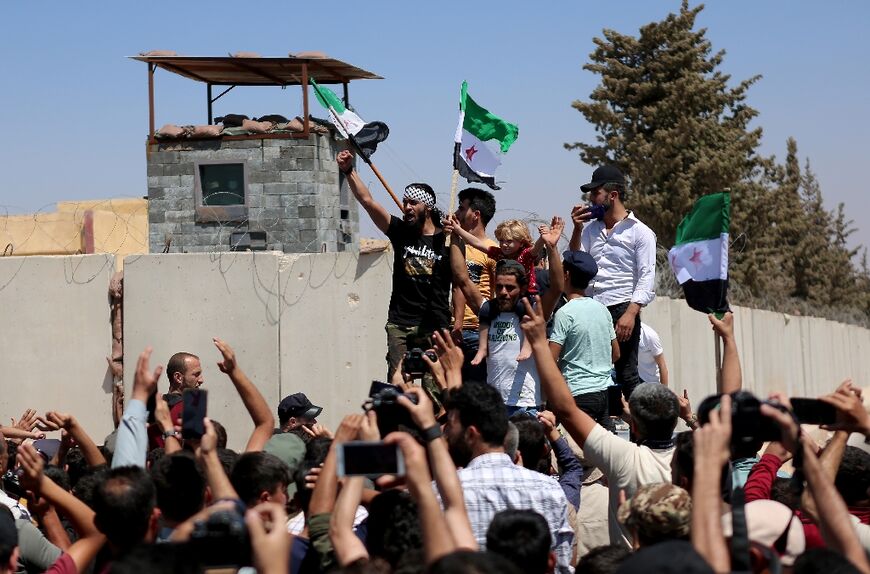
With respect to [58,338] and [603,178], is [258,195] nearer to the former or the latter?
[58,338]

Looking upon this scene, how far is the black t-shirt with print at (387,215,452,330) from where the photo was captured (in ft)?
28.5

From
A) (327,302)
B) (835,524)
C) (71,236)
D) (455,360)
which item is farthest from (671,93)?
(835,524)

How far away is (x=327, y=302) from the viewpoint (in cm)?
1146

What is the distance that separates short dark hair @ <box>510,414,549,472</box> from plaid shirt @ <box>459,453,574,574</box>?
0.78m

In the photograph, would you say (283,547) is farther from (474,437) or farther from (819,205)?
(819,205)

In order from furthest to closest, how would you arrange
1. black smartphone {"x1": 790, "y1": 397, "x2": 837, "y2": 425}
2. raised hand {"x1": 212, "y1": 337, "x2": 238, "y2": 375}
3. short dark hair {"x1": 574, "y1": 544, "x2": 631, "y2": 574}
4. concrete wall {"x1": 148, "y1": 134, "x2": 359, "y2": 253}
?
concrete wall {"x1": 148, "y1": 134, "x2": 359, "y2": 253} < raised hand {"x1": 212, "y1": 337, "x2": 238, "y2": 375} < black smartphone {"x1": 790, "y1": 397, "x2": 837, "y2": 425} < short dark hair {"x1": 574, "y1": 544, "x2": 631, "y2": 574}

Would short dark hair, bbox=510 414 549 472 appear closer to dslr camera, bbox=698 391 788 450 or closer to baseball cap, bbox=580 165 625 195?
dslr camera, bbox=698 391 788 450

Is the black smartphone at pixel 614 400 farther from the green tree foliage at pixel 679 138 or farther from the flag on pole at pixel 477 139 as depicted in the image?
the green tree foliage at pixel 679 138

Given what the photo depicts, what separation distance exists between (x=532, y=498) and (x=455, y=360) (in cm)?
151

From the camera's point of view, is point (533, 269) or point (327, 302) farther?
point (327, 302)

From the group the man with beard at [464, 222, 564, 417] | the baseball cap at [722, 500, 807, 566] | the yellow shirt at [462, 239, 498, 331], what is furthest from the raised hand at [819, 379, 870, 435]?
the yellow shirt at [462, 239, 498, 331]

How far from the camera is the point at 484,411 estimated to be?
5090 mm

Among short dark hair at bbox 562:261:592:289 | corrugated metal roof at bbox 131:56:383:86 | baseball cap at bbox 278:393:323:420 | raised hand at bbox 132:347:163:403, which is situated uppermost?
corrugated metal roof at bbox 131:56:383:86

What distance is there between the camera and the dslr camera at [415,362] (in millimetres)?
7852
